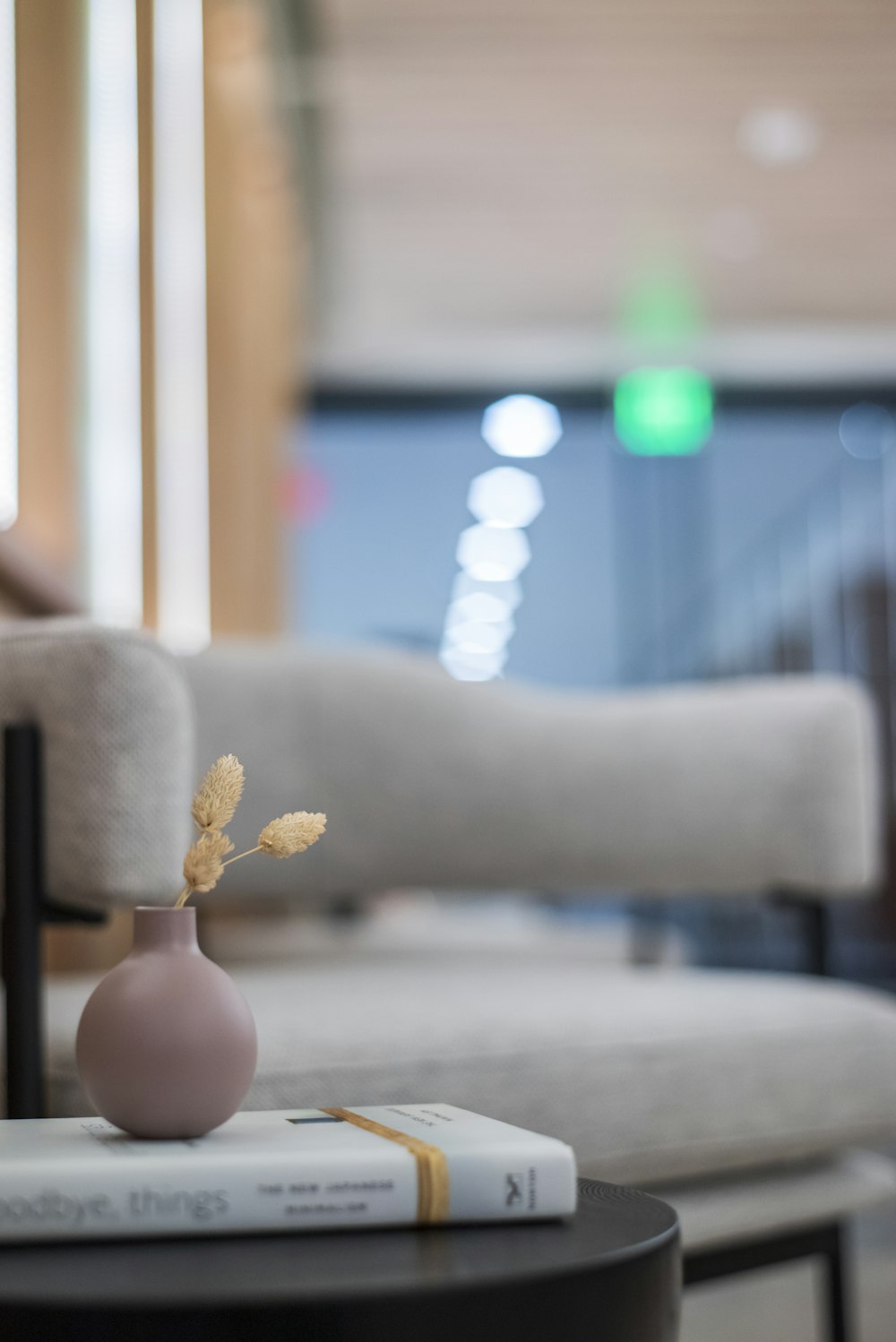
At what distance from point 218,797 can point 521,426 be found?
677 centimetres

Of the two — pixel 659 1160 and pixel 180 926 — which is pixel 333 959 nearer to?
pixel 659 1160

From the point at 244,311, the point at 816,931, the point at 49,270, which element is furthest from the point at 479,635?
the point at 816,931

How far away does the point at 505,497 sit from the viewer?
732 centimetres

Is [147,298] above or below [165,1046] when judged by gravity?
above

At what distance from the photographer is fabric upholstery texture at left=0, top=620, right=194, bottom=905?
0.79 meters

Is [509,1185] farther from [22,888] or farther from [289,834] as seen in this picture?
[22,888]

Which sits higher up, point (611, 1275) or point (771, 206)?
point (771, 206)

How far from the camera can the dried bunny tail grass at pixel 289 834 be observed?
21.2 inches

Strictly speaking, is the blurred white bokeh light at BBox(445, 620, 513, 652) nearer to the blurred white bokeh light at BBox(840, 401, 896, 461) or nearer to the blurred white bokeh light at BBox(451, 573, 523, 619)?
the blurred white bokeh light at BBox(451, 573, 523, 619)

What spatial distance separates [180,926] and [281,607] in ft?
14.8

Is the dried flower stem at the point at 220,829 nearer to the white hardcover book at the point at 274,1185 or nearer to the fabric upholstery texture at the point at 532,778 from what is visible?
the white hardcover book at the point at 274,1185

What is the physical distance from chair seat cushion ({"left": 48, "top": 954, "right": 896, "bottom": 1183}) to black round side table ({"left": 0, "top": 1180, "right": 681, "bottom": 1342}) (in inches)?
14.0

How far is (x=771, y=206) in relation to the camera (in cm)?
539

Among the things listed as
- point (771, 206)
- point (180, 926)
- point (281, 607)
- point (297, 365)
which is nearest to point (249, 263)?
point (281, 607)
